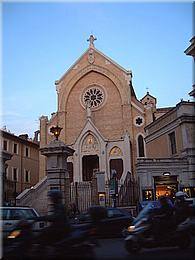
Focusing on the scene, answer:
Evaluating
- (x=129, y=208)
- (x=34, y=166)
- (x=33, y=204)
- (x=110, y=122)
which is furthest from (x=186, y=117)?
(x=34, y=166)

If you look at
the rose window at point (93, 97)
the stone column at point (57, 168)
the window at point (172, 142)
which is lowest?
the stone column at point (57, 168)

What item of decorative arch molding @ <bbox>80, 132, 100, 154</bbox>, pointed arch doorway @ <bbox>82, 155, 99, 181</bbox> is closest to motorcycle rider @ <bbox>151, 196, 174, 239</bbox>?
decorative arch molding @ <bbox>80, 132, 100, 154</bbox>

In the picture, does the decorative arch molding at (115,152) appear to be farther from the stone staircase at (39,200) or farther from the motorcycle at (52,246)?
the motorcycle at (52,246)

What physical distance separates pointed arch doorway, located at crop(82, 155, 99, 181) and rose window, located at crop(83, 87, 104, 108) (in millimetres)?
7356

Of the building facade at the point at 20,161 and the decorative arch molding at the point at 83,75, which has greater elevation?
the decorative arch molding at the point at 83,75

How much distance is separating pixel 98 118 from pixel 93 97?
3.01m

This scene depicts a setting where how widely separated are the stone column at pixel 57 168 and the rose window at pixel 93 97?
27892 millimetres

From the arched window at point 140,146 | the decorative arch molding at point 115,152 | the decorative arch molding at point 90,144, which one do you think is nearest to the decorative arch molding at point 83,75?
the arched window at point 140,146

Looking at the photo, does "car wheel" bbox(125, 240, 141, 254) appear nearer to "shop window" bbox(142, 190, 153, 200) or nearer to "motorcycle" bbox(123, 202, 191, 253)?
"motorcycle" bbox(123, 202, 191, 253)

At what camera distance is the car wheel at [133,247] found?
29.6 ft

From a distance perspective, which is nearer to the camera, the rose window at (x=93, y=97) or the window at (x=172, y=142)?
the window at (x=172, y=142)

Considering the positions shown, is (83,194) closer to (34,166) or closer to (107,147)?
(107,147)

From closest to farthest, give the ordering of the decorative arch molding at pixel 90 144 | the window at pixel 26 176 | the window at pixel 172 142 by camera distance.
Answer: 1. the window at pixel 172 142
2. the decorative arch molding at pixel 90 144
3. the window at pixel 26 176

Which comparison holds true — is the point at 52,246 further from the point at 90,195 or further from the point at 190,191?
the point at 190,191
